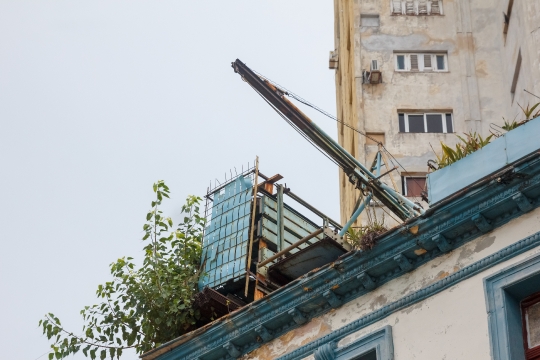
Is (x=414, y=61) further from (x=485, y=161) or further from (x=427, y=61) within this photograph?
(x=485, y=161)

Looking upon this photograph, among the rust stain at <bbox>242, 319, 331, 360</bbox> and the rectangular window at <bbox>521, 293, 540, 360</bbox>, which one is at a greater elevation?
the rust stain at <bbox>242, 319, 331, 360</bbox>

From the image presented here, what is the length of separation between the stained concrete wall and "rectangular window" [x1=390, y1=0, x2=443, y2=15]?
2448 centimetres

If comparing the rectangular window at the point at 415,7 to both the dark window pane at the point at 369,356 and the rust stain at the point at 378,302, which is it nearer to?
the rust stain at the point at 378,302

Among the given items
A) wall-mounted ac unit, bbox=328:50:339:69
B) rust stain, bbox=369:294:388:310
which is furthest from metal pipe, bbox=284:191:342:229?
wall-mounted ac unit, bbox=328:50:339:69

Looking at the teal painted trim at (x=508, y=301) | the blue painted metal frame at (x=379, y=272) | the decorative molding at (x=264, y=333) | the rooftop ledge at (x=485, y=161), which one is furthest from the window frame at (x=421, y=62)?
the teal painted trim at (x=508, y=301)

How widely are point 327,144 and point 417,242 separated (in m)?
9.46

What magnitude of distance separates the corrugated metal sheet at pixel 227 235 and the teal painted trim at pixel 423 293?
470cm

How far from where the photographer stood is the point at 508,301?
1441 cm

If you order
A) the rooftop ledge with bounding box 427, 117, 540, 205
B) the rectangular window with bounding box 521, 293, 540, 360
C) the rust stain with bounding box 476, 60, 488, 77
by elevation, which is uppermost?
the rust stain with bounding box 476, 60, 488, 77

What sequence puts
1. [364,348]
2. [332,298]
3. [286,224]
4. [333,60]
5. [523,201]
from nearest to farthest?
[523,201], [364,348], [332,298], [286,224], [333,60]

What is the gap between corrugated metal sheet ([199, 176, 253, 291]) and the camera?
21562 millimetres

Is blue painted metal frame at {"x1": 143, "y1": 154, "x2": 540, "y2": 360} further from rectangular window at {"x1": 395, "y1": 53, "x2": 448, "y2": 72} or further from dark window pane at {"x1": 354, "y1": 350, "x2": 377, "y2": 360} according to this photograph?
rectangular window at {"x1": 395, "y1": 53, "x2": 448, "y2": 72}

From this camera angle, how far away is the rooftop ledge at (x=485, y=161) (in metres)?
15.6

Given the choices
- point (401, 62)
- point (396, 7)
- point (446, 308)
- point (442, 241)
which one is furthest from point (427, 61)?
point (446, 308)
